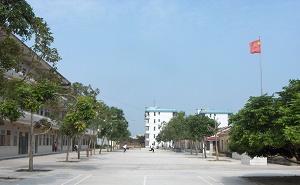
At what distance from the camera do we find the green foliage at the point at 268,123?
14.5 metres

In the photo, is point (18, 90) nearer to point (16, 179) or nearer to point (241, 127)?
point (16, 179)

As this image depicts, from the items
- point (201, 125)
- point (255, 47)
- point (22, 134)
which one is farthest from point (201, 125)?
point (22, 134)

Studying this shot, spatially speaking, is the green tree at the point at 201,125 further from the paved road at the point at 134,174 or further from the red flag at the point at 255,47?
the paved road at the point at 134,174

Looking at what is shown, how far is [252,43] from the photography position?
110ft

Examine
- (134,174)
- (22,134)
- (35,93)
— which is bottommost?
(134,174)

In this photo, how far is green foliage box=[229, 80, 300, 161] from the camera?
47.5 ft

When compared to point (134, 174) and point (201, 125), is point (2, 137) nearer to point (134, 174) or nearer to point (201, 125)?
point (134, 174)

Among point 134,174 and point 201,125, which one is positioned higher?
point 201,125

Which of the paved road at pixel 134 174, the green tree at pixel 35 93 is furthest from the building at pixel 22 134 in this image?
the green tree at pixel 35 93

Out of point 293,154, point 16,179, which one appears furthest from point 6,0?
point 293,154

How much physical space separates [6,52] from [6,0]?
2663 mm

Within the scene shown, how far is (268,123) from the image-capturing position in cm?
1609

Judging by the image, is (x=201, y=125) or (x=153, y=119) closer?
(x=201, y=125)

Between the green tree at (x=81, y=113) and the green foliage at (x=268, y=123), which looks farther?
the green tree at (x=81, y=113)
